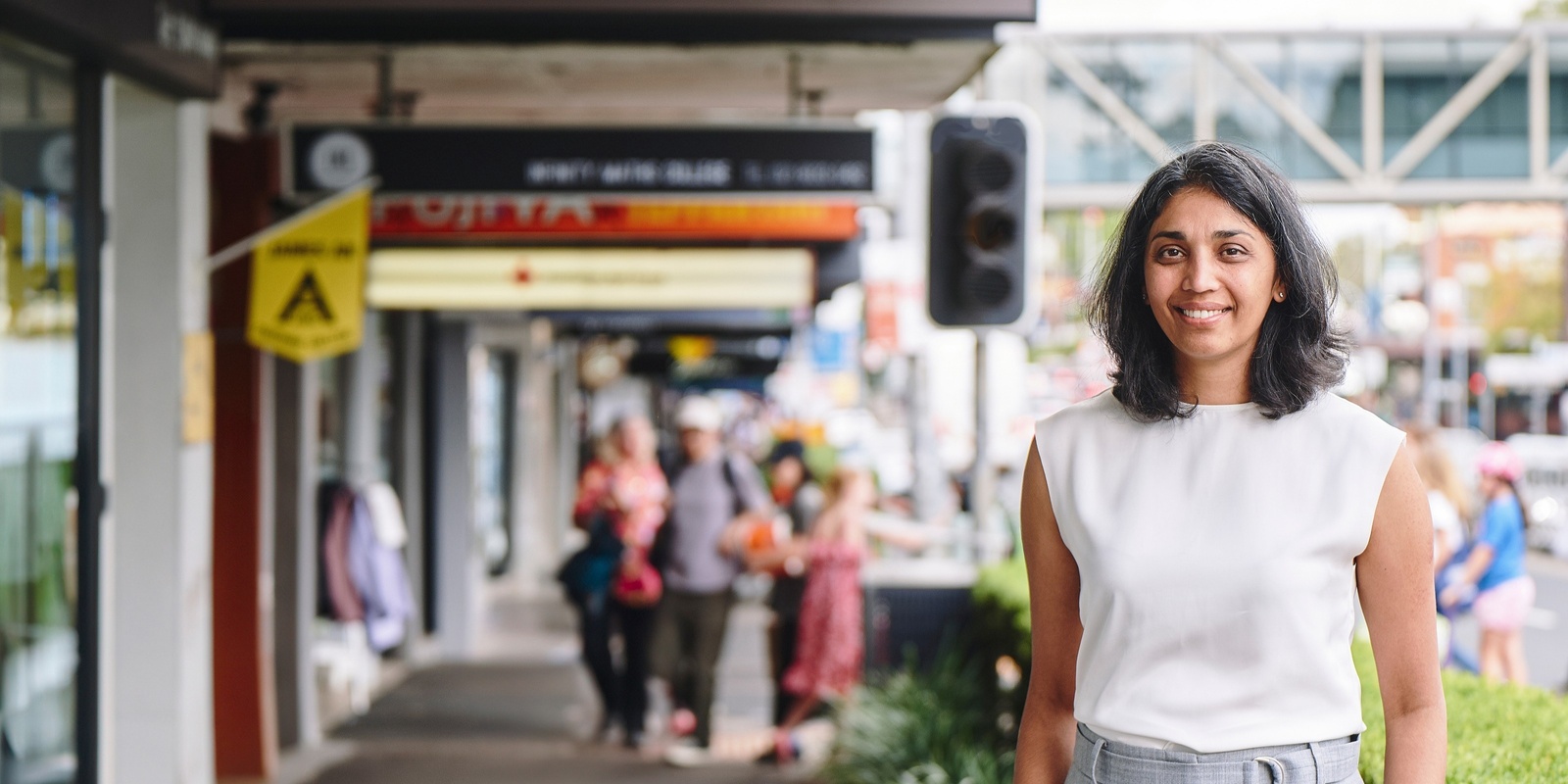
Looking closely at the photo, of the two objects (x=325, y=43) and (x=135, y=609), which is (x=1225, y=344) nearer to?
(x=325, y=43)

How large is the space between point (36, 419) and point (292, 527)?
334 centimetres

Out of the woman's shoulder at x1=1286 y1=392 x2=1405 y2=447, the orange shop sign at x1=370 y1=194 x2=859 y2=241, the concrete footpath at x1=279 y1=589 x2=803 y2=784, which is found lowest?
the concrete footpath at x1=279 y1=589 x2=803 y2=784

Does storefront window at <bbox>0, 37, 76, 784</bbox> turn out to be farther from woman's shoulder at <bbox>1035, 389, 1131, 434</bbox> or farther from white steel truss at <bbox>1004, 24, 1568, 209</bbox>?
white steel truss at <bbox>1004, 24, 1568, 209</bbox>

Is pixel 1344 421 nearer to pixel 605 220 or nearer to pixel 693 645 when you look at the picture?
pixel 605 220

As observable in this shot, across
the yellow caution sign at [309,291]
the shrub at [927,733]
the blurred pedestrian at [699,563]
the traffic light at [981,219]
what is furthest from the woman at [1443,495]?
the yellow caution sign at [309,291]

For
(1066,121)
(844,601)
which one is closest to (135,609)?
(844,601)

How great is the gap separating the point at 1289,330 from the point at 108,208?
4.45 meters

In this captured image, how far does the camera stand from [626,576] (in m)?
9.02

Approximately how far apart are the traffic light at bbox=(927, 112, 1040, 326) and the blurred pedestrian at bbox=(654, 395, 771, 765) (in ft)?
8.88

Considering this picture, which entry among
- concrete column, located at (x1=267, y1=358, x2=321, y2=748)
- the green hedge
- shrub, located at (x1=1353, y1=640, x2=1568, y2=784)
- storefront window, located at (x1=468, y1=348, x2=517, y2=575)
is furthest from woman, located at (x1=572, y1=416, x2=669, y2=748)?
storefront window, located at (x1=468, y1=348, x2=517, y2=575)

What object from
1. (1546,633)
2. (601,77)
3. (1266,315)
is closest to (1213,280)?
(1266,315)

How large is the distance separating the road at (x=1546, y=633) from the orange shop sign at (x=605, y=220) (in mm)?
5677

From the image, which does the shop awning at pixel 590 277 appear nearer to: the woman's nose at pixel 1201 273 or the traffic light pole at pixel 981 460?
the traffic light pole at pixel 981 460

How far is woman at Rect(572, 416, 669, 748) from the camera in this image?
29.6ft
